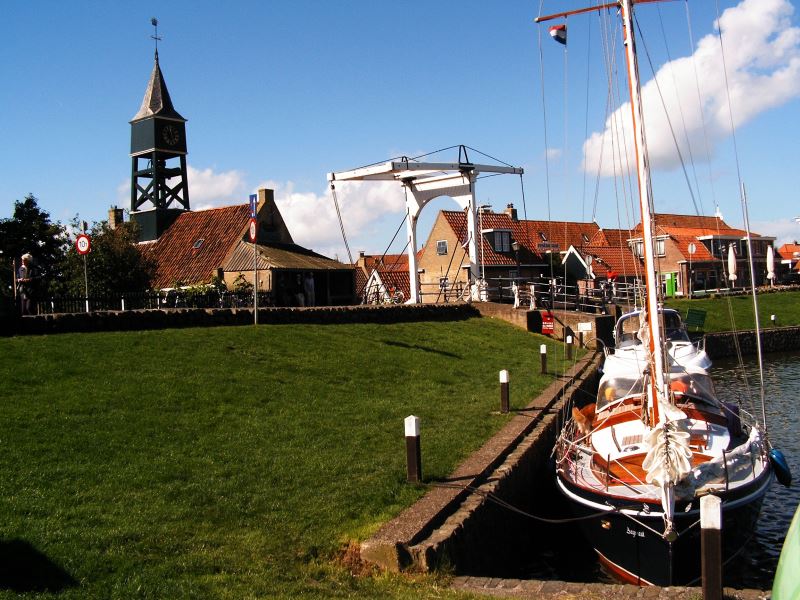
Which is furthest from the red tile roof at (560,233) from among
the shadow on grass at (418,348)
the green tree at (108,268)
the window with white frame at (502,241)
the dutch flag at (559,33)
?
the dutch flag at (559,33)

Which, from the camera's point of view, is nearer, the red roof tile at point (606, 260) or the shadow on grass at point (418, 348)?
the shadow on grass at point (418, 348)

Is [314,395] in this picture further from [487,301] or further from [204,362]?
[487,301]

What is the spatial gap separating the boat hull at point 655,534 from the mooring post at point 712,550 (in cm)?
255

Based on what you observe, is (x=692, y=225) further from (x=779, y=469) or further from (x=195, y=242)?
(x=779, y=469)

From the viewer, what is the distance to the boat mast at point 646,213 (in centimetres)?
999

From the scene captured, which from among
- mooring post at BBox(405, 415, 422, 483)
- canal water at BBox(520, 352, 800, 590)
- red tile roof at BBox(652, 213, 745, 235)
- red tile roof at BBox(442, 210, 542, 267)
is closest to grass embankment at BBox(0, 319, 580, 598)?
mooring post at BBox(405, 415, 422, 483)

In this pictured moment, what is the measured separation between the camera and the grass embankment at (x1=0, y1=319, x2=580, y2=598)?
625 centimetres

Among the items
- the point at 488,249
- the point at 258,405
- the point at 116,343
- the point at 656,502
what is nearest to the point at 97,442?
the point at 258,405

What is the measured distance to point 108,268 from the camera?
2825 cm

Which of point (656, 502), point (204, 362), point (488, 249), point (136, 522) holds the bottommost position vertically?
point (656, 502)

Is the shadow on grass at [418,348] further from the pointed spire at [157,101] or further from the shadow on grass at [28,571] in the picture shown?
the pointed spire at [157,101]

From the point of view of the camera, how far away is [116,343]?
1433 centimetres

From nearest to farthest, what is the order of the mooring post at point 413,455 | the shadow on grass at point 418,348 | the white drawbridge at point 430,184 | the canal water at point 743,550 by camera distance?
1. the mooring post at point 413,455
2. the canal water at point 743,550
3. the shadow on grass at point 418,348
4. the white drawbridge at point 430,184

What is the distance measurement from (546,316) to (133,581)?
73.7 feet
